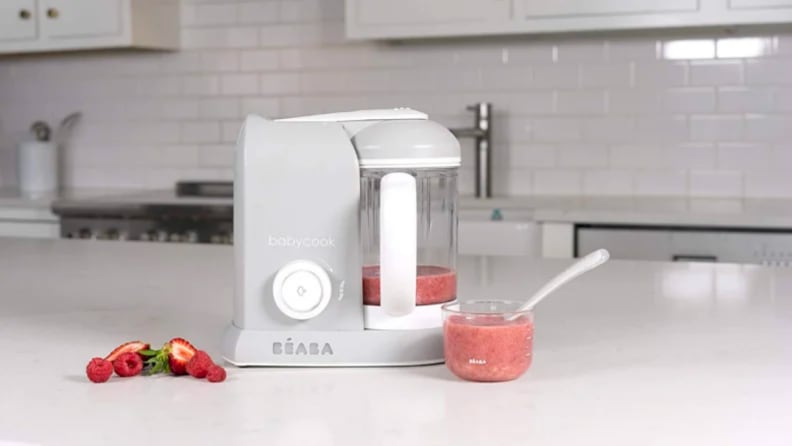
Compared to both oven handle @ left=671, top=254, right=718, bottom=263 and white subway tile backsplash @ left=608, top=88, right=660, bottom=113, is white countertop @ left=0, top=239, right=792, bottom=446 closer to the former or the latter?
oven handle @ left=671, top=254, right=718, bottom=263

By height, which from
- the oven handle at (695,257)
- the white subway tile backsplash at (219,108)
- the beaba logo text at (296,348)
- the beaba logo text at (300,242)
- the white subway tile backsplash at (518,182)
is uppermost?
the white subway tile backsplash at (219,108)

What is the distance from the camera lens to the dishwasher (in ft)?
10.5

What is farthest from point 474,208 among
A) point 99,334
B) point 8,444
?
point 8,444

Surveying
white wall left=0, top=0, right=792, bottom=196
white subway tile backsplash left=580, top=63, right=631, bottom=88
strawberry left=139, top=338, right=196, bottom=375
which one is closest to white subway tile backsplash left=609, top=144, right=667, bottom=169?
white wall left=0, top=0, right=792, bottom=196

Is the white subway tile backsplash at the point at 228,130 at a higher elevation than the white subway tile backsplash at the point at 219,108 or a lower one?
lower

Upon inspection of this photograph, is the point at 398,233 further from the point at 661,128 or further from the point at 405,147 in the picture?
the point at 661,128

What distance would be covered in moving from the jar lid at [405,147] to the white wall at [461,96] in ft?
8.94

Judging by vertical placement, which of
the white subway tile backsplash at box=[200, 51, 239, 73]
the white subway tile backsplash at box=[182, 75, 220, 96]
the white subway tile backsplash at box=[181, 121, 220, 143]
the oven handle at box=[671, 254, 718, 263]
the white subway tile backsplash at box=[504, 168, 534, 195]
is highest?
the white subway tile backsplash at box=[200, 51, 239, 73]

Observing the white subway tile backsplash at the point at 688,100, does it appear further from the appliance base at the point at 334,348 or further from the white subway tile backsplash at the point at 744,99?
the appliance base at the point at 334,348

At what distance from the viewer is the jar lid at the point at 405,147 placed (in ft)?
4.17

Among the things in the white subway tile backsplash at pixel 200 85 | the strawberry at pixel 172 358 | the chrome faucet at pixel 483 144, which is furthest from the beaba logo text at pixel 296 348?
→ the white subway tile backsplash at pixel 200 85

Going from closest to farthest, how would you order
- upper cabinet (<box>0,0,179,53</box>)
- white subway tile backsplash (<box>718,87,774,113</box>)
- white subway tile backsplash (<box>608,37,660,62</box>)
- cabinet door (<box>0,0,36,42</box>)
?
white subway tile backsplash (<box>718,87,774,113</box>), white subway tile backsplash (<box>608,37,660,62</box>), upper cabinet (<box>0,0,179,53</box>), cabinet door (<box>0,0,36,42</box>)

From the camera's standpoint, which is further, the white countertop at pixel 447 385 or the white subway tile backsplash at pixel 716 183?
the white subway tile backsplash at pixel 716 183

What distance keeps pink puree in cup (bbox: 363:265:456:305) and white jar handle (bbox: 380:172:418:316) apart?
7cm
